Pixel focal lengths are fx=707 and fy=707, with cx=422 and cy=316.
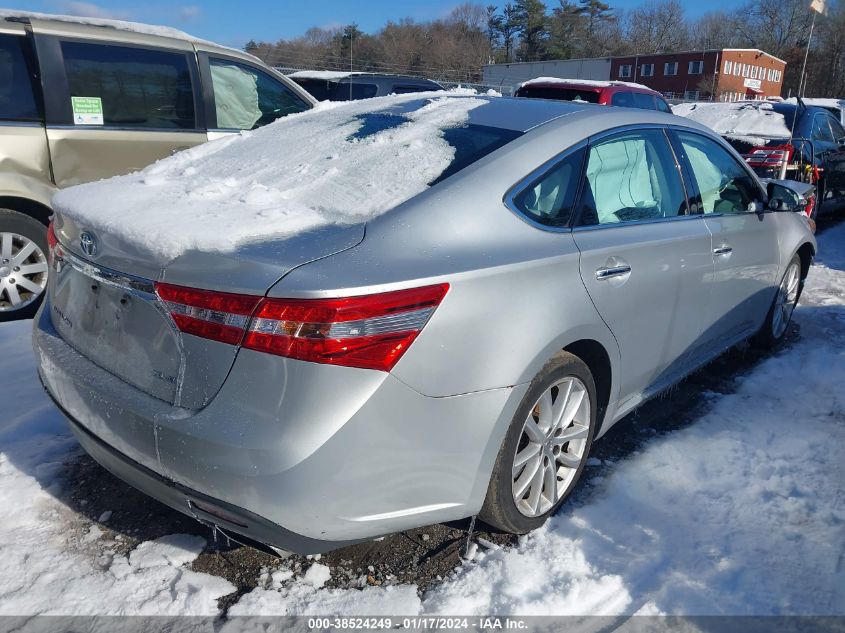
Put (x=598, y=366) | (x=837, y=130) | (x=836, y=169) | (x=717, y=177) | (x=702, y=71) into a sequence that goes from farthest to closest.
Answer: (x=702, y=71) < (x=837, y=130) < (x=836, y=169) < (x=717, y=177) < (x=598, y=366)

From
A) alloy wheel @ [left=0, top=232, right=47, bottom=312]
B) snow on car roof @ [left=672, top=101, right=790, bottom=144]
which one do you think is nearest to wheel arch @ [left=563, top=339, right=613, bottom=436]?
alloy wheel @ [left=0, top=232, right=47, bottom=312]

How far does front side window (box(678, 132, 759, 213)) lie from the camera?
12.1 feet

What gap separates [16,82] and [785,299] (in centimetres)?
559

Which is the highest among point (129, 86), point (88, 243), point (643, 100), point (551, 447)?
point (129, 86)

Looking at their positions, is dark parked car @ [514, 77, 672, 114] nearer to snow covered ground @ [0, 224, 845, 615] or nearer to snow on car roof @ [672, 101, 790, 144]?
snow on car roof @ [672, 101, 790, 144]

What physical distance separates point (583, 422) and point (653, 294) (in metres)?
0.66

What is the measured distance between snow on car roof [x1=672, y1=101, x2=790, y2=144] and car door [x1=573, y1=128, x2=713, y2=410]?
627 centimetres

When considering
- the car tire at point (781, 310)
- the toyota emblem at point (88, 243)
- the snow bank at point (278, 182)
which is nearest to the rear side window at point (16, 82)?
the snow bank at point (278, 182)

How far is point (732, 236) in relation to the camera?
379 centimetres

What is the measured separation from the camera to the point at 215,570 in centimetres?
252

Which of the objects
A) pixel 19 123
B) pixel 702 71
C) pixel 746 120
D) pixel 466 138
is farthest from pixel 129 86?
pixel 702 71

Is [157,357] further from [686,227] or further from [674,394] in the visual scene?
[674,394]

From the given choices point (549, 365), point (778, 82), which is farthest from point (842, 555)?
point (778, 82)

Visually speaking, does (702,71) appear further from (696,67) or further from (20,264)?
(20,264)
